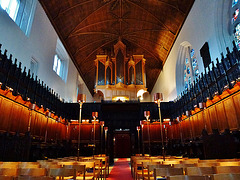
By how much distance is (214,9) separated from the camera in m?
8.33

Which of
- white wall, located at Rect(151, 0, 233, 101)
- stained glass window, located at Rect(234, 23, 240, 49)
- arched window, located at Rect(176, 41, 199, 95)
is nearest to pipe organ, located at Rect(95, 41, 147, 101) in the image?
arched window, located at Rect(176, 41, 199, 95)

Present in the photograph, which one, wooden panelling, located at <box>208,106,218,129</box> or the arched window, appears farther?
the arched window

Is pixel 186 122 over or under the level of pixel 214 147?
over

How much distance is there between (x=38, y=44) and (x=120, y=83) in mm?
8025

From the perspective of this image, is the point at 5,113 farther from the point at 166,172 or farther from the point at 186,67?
the point at 186,67

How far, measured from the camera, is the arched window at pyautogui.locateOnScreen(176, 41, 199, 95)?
11.8m

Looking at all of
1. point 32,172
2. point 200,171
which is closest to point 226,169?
point 200,171

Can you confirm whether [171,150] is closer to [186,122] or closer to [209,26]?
[186,122]

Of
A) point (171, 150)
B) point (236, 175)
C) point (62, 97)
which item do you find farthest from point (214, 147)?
point (62, 97)

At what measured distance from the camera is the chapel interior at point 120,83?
5.52 metres

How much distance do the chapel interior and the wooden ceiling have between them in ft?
0.28

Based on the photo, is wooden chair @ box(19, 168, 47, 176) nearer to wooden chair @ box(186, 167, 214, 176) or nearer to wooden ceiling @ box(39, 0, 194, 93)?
wooden chair @ box(186, 167, 214, 176)

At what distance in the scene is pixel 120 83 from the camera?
52.4 feet

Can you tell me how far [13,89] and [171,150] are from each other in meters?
9.08
